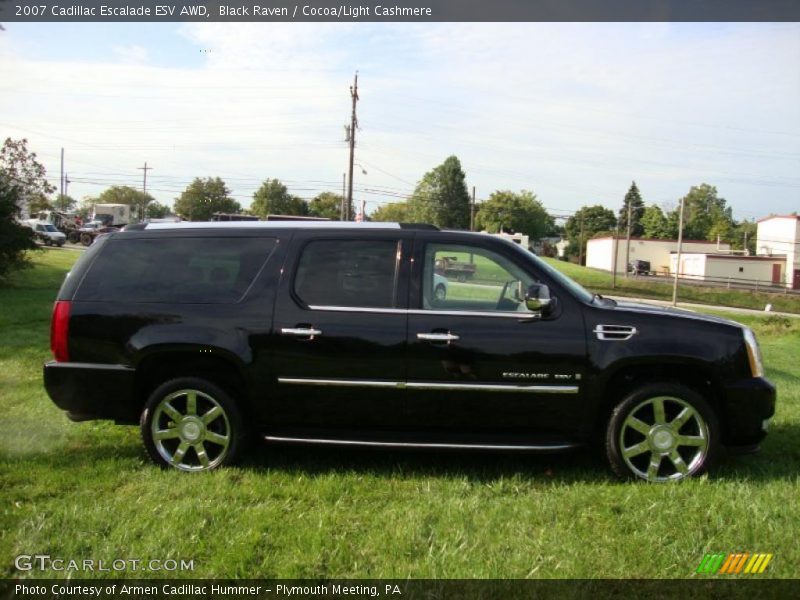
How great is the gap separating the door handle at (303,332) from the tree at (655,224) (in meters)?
112

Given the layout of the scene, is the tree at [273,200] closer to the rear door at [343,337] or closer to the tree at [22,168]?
the tree at [22,168]

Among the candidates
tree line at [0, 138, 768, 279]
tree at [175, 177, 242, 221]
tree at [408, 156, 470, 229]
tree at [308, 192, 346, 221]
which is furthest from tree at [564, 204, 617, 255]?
tree at [175, 177, 242, 221]

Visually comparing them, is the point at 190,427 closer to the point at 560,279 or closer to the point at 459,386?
the point at 459,386

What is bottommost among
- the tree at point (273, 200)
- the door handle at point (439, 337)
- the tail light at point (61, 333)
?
the tail light at point (61, 333)

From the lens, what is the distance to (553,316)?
423cm

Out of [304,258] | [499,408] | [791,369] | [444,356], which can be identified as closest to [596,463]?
[499,408]

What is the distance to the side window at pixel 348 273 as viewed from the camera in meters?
4.36

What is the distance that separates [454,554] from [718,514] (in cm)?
159

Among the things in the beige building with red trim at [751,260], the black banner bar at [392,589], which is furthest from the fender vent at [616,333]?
the beige building with red trim at [751,260]

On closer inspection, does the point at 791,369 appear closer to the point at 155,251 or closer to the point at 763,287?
the point at 155,251

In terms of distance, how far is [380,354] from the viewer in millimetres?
4230

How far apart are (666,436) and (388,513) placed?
1.89m

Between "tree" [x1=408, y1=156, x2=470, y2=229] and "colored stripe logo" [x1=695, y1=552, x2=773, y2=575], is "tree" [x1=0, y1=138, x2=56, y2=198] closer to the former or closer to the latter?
"colored stripe logo" [x1=695, y1=552, x2=773, y2=575]

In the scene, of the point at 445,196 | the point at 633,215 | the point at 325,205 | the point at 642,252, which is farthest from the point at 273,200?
the point at 633,215
